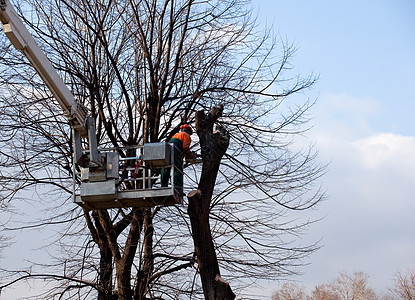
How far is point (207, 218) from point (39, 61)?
4280 mm

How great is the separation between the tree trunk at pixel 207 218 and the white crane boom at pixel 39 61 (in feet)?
8.37

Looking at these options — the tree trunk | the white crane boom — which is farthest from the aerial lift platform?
the tree trunk

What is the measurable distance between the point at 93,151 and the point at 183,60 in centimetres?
477

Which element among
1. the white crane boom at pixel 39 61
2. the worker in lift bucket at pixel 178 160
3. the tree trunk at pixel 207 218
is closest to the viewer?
the tree trunk at pixel 207 218

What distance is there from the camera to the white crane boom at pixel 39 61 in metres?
10.5

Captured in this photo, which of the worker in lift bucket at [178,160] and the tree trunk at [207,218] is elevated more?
the worker in lift bucket at [178,160]

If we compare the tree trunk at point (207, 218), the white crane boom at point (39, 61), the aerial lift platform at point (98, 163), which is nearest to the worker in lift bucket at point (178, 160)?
the aerial lift platform at point (98, 163)

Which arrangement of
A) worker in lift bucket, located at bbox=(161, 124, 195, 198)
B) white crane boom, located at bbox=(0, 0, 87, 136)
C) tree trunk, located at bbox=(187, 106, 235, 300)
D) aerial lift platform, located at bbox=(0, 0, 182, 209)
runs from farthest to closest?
worker in lift bucket, located at bbox=(161, 124, 195, 198) → aerial lift platform, located at bbox=(0, 0, 182, 209) → white crane boom, located at bbox=(0, 0, 87, 136) → tree trunk, located at bbox=(187, 106, 235, 300)

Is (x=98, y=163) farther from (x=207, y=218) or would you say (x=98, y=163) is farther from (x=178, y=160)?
(x=207, y=218)

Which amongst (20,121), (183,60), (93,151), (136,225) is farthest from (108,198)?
(183,60)

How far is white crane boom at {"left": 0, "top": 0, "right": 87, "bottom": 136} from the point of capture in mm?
10508

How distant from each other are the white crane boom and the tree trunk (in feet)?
8.37

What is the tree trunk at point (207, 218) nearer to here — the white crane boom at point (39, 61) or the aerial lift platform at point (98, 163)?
the aerial lift platform at point (98, 163)

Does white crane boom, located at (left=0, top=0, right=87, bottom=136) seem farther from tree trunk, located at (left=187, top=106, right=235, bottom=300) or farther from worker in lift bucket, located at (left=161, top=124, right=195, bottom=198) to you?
tree trunk, located at (left=187, top=106, right=235, bottom=300)
